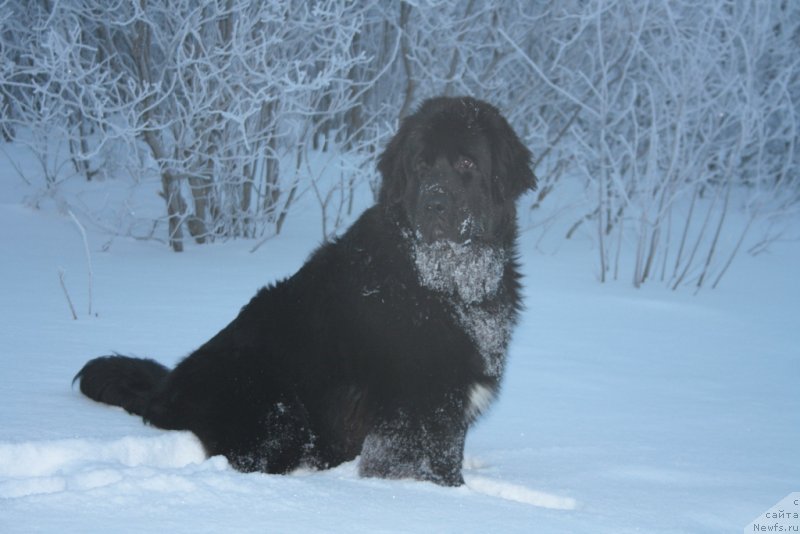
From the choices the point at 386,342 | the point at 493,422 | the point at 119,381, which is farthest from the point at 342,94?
the point at 386,342

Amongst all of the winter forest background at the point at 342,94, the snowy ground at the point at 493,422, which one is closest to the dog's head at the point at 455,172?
the snowy ground at the point at 493,422

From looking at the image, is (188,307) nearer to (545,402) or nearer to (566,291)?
(545,402)

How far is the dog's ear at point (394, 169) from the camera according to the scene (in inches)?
123

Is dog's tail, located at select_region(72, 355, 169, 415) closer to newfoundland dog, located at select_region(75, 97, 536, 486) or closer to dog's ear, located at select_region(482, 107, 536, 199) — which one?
newfoundland dog, located at select_region(75, 97, 536, 486)

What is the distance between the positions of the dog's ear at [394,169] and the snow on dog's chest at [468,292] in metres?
0.23

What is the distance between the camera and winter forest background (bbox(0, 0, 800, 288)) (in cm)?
719

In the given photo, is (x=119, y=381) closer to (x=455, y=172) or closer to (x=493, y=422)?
(x=455, y=172)

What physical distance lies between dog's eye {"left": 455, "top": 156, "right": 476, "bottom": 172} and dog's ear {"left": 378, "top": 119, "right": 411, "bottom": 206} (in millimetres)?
205

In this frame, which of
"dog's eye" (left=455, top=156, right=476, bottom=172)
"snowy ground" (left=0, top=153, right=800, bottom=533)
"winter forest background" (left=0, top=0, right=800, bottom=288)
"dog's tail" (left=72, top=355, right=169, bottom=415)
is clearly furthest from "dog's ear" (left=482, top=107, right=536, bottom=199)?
"winter forest background" (left=0, top=0, right=800, bottom=288)

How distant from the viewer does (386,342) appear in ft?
9.53

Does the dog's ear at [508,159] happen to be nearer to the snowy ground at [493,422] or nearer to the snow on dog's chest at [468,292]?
the snow on dog's chest at [468,292]

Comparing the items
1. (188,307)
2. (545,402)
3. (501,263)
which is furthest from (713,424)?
(188,307)

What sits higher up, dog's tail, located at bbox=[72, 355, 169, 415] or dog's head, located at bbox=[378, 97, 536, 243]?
dog's head, located at bbox=[378, 97, 536, 243]

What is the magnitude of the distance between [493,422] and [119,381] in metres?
1.65
